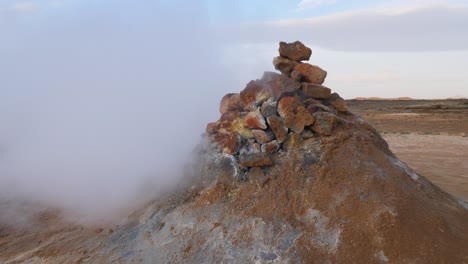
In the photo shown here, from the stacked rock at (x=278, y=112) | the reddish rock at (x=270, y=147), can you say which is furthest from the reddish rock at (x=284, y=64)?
the reddish rock at (x=270, y=147)

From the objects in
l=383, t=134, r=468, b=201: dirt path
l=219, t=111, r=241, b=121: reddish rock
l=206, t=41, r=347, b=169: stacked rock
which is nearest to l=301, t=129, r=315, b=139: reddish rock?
l=206, t=41, r=347, b=169: stacked rock

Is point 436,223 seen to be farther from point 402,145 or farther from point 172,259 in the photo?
point 402,145

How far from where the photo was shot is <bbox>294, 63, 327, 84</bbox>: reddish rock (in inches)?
168

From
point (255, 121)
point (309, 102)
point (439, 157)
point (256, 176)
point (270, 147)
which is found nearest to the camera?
point (256, 176)

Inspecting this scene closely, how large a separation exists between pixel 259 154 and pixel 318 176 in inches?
22.5

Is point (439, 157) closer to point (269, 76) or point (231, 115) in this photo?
point (269, 76)

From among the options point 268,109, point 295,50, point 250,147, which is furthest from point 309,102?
point 250,147

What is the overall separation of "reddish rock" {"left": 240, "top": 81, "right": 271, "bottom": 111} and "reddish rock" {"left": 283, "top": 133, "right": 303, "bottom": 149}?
52cm

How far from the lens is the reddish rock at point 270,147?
384 cm

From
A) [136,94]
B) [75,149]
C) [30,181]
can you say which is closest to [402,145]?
[136,94]

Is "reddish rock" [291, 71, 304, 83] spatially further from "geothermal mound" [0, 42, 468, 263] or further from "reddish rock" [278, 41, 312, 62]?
"reddish rock" [278, 41, 312, 62]

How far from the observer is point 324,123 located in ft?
A: 12.7

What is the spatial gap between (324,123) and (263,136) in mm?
583

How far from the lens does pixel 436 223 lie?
322 centimetres
